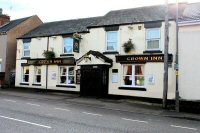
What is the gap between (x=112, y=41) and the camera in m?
22.3

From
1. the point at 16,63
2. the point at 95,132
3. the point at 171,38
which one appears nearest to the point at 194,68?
the point at 171,38

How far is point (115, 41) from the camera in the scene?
2216 cm

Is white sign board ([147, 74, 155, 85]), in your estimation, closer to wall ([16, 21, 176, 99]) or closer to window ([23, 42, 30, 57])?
wall ([16, 21, 176, 99])

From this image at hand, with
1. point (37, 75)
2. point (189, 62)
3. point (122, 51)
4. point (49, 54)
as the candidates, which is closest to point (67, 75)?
point (49, 54)

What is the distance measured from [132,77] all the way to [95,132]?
11.9 meters

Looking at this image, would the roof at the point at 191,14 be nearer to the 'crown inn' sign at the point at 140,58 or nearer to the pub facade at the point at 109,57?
the pub facade at the point at 109,57

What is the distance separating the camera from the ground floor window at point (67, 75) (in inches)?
973

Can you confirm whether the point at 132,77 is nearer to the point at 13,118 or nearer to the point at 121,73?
the point at 121,73

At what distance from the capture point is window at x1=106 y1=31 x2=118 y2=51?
22.2 m

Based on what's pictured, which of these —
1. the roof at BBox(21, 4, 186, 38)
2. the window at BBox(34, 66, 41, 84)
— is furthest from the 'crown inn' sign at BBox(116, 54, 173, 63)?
the window at BBox(34, 66, 41, 84)

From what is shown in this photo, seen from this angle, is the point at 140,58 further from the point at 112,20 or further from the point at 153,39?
the point at 112,20

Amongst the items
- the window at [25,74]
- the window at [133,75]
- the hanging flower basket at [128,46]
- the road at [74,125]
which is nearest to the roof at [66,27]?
the window at [25,74]

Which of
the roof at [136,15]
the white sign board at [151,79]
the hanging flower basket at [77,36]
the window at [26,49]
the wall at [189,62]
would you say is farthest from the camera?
the window at [26,49]

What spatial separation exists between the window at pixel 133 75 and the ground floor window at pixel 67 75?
204 inches
